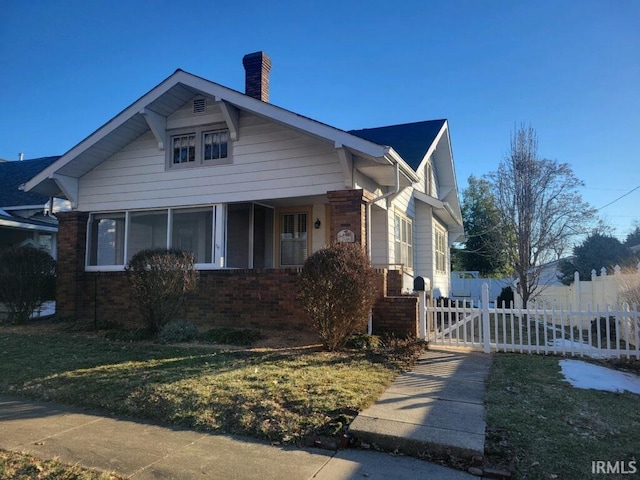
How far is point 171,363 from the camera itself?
6980mm

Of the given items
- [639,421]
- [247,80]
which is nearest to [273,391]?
[639,421]

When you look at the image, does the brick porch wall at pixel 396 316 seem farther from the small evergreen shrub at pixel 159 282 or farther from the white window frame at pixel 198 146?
the white window frame at pixel 198 146

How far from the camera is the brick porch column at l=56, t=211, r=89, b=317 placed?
39.4 ft

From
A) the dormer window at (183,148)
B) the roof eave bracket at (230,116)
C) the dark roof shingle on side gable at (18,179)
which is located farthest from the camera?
the dark roof shingle on side gable at (18,179)

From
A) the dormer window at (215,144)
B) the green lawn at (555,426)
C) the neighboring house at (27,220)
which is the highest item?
the dormer window at (215,144)

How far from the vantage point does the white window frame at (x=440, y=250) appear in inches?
682

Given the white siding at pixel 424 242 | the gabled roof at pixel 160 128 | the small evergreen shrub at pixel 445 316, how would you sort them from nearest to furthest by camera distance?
the small evergreen shrub at pixel 445 316
the gabled roof at pixel 160 128
the white siding at pixel 424 242

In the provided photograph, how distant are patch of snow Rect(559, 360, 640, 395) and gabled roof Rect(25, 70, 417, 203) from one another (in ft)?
16.4

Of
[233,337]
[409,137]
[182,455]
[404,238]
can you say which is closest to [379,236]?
[404,238]

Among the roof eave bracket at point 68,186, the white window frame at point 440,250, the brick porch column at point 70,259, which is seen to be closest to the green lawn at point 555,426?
the brick porch column at point 70,259

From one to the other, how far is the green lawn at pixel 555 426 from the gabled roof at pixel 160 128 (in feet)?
16.7

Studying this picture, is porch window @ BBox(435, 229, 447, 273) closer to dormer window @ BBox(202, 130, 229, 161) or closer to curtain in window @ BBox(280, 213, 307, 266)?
curtain in window @ BBox(280, 213, 307, 266)

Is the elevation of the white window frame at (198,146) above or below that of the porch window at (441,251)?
above

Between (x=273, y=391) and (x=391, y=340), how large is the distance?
379 centimetres
